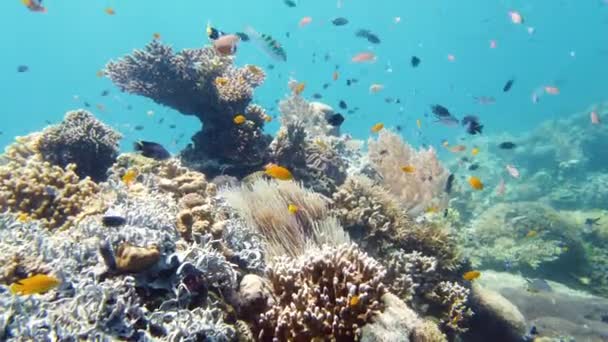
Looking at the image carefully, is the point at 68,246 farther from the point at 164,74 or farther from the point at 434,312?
the point at 164,74

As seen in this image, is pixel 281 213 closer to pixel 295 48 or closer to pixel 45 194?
pixel 45 194

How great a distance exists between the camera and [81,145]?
7379 mm

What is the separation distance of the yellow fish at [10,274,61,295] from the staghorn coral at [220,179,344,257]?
2.53m

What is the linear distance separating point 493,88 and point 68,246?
137370 millimetres

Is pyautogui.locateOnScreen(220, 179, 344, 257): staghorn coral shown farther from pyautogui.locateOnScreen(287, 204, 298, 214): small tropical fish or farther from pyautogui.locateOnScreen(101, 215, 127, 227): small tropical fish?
pyautogui.locateOnScreen(101, 215, 127, 227): small tropical fish

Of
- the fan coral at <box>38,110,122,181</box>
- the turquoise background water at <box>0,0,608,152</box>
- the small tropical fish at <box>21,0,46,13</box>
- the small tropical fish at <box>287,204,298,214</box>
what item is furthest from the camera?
the turquoise background water at <box>0,0,608,152</box>

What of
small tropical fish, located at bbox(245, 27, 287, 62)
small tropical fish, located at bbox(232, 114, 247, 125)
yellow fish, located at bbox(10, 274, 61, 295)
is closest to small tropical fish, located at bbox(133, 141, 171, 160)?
yellow fish, located at bbox(10, 274, 61, 295)

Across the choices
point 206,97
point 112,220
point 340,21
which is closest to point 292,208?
point 112,220

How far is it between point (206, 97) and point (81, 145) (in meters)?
2.55

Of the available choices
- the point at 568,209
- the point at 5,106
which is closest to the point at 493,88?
the point at 568,209

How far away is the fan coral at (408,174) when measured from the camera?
365 inches

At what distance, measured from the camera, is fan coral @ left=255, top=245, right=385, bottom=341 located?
3.54 meters

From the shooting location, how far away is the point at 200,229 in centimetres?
443

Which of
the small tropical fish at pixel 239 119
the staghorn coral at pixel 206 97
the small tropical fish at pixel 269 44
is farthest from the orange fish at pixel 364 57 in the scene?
the small tropical fish at pixel 239 119
